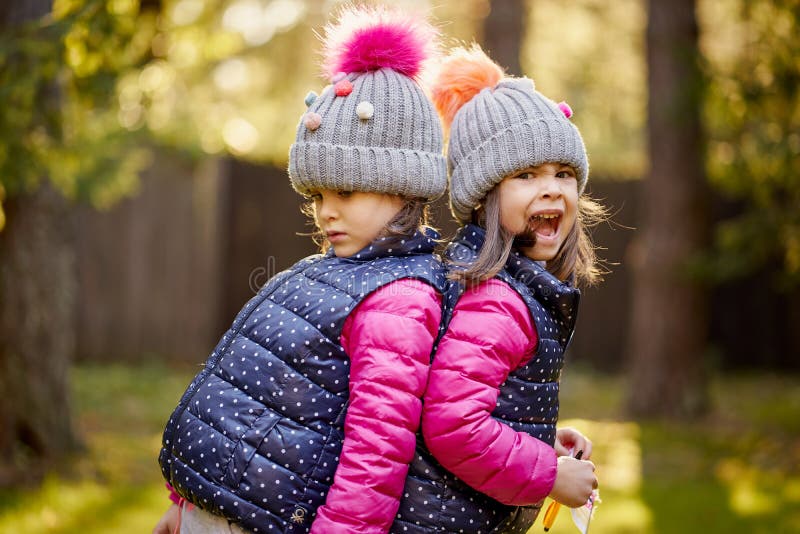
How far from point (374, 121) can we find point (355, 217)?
9.2 inches

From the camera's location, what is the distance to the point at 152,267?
9.26m

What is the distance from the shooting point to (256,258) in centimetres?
982

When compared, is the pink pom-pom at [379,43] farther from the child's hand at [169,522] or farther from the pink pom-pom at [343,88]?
the child's hand at [169,522]

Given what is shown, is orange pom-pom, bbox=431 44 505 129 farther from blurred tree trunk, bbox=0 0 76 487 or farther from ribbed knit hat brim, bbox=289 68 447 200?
blurred tree trunk, bbox=0 0 76 487

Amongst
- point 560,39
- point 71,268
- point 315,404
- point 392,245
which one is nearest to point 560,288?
point 392,245

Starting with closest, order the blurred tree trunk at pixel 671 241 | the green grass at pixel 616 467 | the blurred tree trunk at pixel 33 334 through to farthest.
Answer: the green grass at pixel 616 467, the blurred tree trunk at pixel 33 334, the blurred tree trunk at pixel 671 241

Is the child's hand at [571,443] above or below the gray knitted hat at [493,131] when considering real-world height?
below

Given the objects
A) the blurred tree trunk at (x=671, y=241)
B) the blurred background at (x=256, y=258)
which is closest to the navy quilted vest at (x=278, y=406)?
the blurred background at (x=256, y=258)

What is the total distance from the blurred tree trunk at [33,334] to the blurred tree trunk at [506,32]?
13.1 feet

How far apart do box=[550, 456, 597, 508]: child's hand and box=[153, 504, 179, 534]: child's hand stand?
3.05 feet

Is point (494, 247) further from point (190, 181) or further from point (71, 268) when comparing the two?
point (190, 181)

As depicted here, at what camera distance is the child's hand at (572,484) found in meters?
2.10

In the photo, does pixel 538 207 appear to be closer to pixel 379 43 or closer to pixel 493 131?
pixel 493 131

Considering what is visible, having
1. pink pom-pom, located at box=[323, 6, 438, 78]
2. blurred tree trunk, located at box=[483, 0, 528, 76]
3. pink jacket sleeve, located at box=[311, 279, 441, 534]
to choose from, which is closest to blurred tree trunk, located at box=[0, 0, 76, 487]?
pink pom-pom, located at box=[323, 6, 438, 78]
